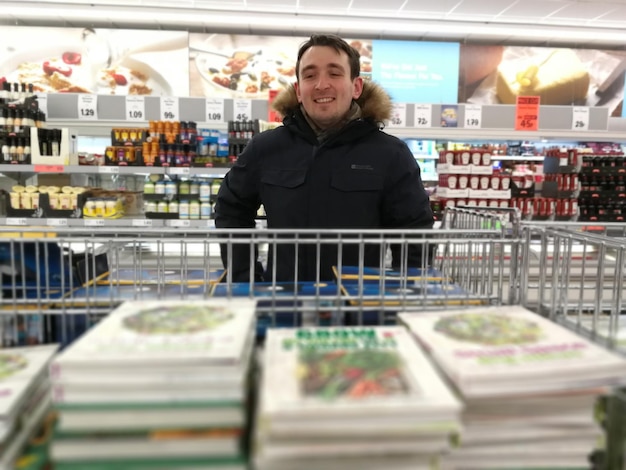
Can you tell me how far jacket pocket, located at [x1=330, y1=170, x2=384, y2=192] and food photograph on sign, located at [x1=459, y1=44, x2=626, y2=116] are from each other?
27.3ft

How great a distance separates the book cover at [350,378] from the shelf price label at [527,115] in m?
4.78

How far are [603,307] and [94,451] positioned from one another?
1390 mm

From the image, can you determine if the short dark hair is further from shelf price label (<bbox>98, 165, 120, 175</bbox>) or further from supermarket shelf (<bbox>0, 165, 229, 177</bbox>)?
shelf price label (<bbox>98, 165, 120, 175</bbox>)

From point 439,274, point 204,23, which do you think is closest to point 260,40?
point 204,23

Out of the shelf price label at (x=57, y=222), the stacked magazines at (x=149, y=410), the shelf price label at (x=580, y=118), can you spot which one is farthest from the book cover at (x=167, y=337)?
the shelf price label at (x=580, y=118)

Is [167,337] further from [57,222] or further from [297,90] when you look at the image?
[57,222]

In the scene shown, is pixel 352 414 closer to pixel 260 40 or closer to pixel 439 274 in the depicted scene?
pixel 439 274

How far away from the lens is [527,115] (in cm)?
510

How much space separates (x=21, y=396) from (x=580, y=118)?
18.9 feet

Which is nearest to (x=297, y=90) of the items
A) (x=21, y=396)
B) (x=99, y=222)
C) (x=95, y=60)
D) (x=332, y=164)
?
(x=332, y=164)

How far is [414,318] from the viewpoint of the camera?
0.99 meters

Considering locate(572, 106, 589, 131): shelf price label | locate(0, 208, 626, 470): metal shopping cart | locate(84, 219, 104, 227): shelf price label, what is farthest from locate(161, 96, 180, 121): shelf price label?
locate(572, 106, 589, 131): shelf price label

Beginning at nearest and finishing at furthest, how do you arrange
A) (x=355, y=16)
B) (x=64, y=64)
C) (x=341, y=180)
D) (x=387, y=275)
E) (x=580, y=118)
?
(x=387, y=275) < (x=341, y=180) < (x=580, y=118) < (x=355, y=16) < (x=64, y=64)

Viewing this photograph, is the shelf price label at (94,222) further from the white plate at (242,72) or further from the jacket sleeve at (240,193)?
the white plate at (242,72)
